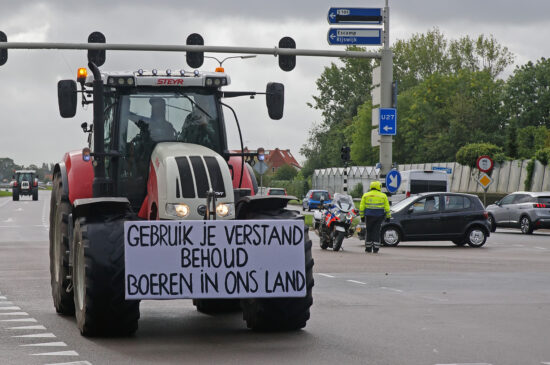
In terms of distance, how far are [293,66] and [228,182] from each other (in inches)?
716

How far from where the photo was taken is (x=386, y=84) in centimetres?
2953

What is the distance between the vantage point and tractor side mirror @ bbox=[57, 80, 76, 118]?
10773mm

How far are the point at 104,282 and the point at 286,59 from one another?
19077mm

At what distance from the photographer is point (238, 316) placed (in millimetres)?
11906

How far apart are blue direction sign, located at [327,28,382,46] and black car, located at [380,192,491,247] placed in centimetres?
452

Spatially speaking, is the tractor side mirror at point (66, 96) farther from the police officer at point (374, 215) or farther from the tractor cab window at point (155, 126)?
the police officer at point (374, 215)

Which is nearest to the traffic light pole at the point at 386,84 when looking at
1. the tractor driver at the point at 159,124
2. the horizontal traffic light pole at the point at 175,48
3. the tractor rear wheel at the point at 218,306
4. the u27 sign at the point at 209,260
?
the horizontal traffic light pole at the point at 175,48

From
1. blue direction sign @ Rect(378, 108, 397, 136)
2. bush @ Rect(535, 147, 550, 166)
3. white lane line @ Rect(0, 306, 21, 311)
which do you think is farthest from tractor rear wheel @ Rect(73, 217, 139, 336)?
bush @ Rect(535, 147, 550, 166)

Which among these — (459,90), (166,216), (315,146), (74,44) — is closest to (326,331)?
(166,216)

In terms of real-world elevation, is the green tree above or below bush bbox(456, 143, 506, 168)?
above

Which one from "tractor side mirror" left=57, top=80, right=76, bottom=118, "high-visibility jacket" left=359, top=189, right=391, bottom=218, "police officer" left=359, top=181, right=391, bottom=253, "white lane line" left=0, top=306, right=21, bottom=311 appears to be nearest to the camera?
"tractor side mirror" left=57, top=80, right=76, bottom=118

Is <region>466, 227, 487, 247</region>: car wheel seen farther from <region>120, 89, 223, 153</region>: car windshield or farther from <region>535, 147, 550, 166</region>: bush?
<region>535, 147, 550, 166</region>: bush

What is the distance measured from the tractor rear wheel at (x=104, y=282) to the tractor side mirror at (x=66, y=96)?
1.48 metres

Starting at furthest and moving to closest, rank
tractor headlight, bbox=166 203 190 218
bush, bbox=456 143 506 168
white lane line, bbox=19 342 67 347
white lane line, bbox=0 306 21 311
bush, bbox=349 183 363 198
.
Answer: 1. bush, bbox=349 183 363 198
2. bush, bbox=456 143 506 168
3. white lane line, bbox=0 306 21 311
4. tractor headlight, bbox=166 203 190 218
5. white lane line, bbox=19 342 67 347
